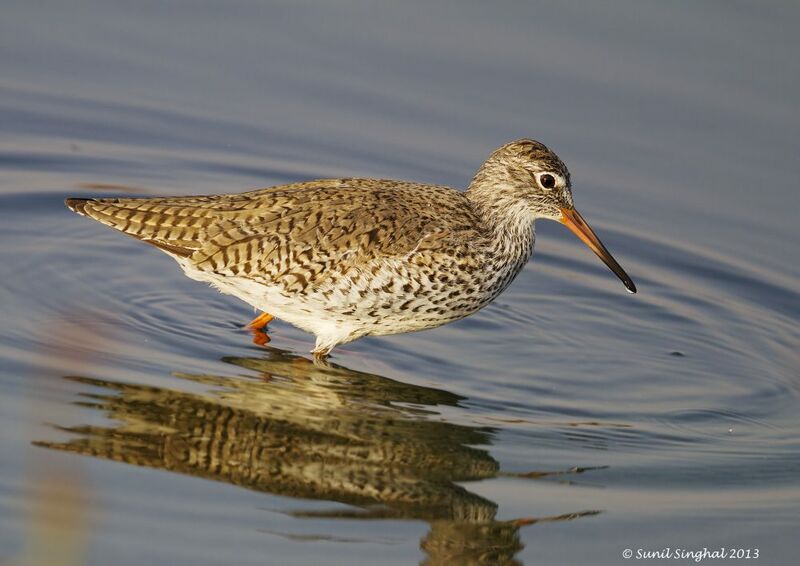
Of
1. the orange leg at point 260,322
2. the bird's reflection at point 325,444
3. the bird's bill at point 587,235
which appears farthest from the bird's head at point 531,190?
the orange leg at point 260,322

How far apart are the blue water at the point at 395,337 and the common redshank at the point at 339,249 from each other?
54 centimetres

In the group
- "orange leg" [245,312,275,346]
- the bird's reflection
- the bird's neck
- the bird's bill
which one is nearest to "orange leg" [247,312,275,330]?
"orange leg" [245,312,275,346]

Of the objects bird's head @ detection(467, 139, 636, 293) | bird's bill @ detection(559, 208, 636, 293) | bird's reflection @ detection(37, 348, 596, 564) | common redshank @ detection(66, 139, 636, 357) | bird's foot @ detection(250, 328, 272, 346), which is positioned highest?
bird's head @ detection(467, 139, 636, 293)

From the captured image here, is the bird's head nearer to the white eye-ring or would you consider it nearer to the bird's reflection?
the white eye-ring

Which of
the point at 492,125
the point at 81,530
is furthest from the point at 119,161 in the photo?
the point at 81,530

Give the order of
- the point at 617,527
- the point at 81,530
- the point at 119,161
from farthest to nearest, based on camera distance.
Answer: the point at 119,161, the point at 617,527, the point at 81,530

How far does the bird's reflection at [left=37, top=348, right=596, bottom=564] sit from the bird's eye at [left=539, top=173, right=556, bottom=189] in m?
2.30

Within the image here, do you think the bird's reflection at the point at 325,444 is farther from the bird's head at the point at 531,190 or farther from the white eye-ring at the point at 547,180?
the white eye-ring at the point at 547,180

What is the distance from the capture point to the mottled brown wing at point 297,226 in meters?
11.3

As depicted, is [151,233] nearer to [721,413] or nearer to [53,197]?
[53,197]

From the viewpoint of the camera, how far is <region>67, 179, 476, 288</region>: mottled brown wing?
1126cm

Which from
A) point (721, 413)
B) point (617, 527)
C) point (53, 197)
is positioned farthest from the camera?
point (53, 197)

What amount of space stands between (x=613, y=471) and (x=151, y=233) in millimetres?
4626

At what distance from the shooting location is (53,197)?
14.2 meters
